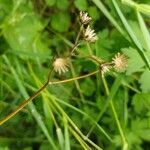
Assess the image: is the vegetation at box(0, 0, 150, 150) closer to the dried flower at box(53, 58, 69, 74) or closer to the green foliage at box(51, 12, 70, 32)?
the green foliage at box(51, 12, 70, 32)

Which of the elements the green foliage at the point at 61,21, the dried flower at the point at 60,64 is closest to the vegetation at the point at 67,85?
the green foliage at the point at 61,21

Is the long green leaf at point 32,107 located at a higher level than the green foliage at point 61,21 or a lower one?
lower

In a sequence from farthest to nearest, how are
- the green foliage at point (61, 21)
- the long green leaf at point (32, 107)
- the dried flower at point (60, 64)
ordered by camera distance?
1. the green foliage at point (61, 21)
2. the long green leaf at point (32, 107)
3. the dried flower at point (60, 64)

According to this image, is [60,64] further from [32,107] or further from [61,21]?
[61,21]

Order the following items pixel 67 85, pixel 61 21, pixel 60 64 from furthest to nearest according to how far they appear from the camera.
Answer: pixel 61 21, pixel 67 85, pixel 60 64

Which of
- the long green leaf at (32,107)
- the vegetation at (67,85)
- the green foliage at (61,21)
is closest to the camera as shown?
the long green leaf at (32,107)

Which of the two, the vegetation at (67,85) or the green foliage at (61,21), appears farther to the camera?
the green foliage at (61,21)

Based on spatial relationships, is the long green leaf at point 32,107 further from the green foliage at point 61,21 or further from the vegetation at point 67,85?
the green foliage at point 61,21

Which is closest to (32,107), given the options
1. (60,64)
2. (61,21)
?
(60,64)

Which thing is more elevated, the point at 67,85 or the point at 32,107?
the point at 32,107
